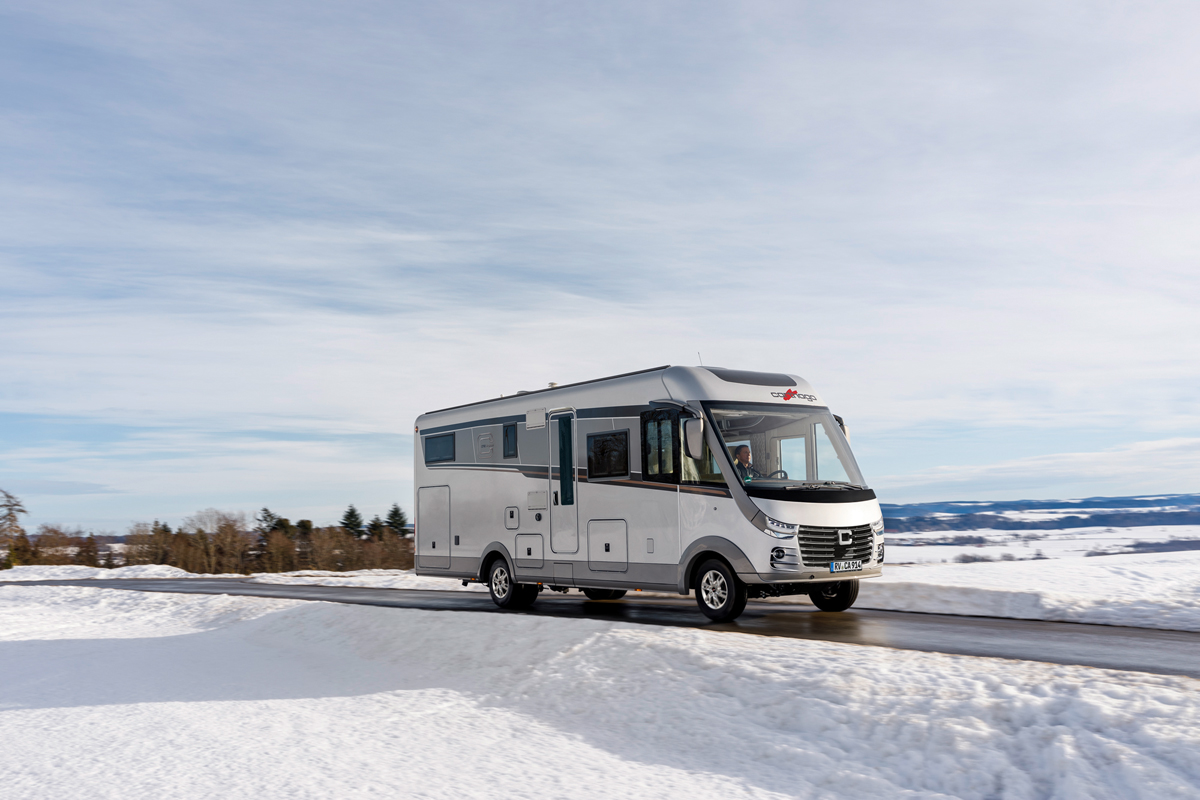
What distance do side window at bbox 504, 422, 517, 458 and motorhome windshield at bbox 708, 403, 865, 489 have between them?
4.39m

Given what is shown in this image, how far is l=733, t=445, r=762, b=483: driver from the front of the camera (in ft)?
39.6

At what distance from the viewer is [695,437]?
12156 millimetres

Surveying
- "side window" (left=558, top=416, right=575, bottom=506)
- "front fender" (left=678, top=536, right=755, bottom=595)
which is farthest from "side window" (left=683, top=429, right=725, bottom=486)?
"side window" (left=558, top=416, right=575, bottom=506)

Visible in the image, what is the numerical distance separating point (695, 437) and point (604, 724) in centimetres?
469

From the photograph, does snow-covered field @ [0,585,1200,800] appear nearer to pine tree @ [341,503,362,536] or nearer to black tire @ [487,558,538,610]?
black tire @ [487,558,538,610]

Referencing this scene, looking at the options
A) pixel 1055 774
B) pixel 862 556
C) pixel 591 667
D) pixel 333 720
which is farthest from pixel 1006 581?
pixel 333 720

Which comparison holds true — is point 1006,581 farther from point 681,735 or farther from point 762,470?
point 681,735

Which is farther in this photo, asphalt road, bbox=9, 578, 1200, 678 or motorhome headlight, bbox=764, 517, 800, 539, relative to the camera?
motorhome headlight, bbox=764, 517, 800, 539

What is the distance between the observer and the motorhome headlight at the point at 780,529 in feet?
38.0

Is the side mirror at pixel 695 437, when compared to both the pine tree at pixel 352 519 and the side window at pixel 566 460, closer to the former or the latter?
the side window at pixel 566 460

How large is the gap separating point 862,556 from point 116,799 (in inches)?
360

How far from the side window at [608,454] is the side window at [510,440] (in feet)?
6.72

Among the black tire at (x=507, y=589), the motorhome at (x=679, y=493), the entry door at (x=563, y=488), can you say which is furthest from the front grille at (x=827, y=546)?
the black tire at (x=507, y=589)

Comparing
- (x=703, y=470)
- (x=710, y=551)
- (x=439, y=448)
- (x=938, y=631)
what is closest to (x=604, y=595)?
(x=439, y=448)
